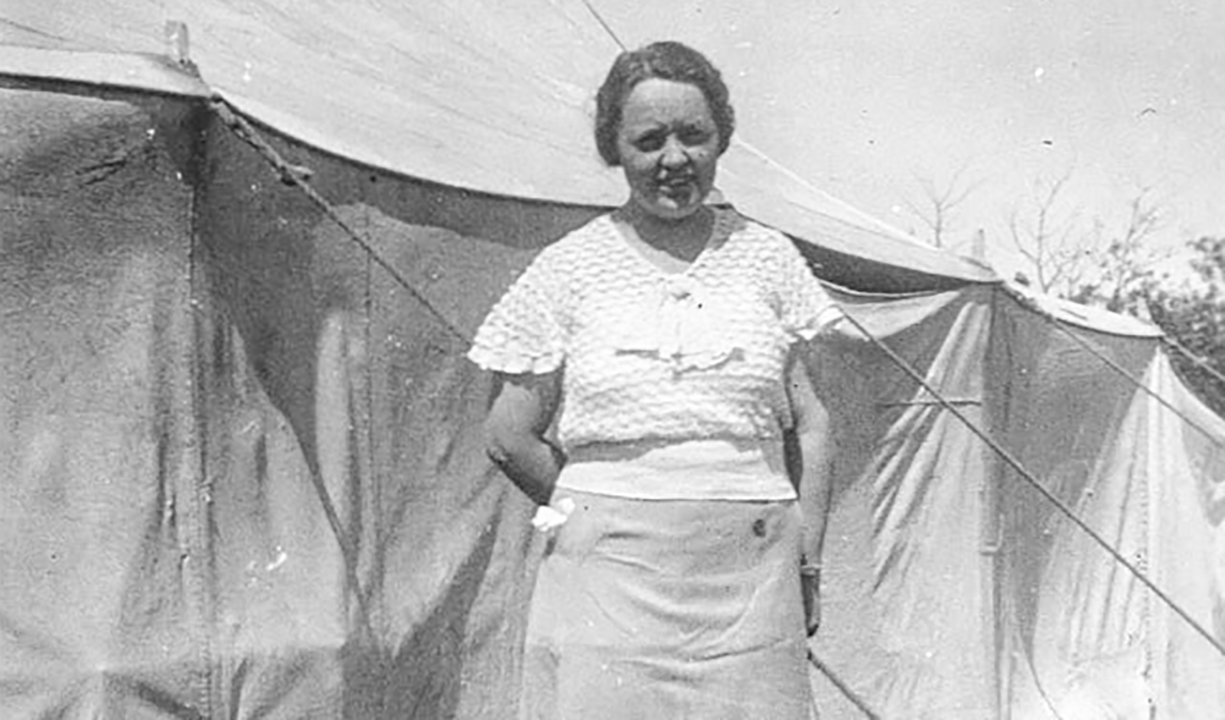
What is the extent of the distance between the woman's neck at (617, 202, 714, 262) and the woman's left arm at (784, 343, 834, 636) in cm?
18

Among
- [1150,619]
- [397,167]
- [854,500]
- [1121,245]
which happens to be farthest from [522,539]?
[1121,245]

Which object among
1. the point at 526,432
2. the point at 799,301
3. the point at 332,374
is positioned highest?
the point at 799,301

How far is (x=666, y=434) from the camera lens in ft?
7.48

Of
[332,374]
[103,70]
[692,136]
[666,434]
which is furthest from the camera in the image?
[332,374]

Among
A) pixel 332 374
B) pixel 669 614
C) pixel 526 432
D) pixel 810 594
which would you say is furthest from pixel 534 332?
pixel 332 374

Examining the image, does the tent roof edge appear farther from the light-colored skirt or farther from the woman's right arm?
the light-colored skirt

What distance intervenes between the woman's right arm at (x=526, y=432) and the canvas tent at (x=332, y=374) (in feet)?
3.07

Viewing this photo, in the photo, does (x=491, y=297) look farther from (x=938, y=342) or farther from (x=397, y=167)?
(x=938, y=342)

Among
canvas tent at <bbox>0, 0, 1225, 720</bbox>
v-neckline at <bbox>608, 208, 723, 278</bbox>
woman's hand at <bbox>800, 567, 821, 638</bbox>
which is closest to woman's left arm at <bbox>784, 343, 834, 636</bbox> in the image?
woman's hand at <bbox>800, 567, 821, 638</bbox>

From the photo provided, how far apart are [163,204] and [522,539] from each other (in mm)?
1135

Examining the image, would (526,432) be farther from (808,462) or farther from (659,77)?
(659,77)

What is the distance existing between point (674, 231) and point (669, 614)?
1.52ft

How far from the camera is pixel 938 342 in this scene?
5320 millimetres

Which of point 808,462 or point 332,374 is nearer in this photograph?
point 808,462
